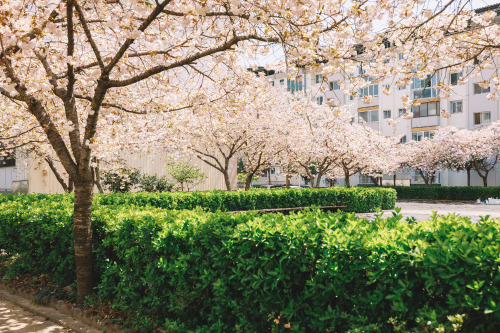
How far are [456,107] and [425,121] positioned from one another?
3.34m

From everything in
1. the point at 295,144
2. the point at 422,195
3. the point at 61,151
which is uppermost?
the point at 295,144

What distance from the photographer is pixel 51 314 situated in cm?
546

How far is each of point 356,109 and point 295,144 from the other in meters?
27.0

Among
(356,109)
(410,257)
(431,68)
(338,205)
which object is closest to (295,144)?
(338,205)

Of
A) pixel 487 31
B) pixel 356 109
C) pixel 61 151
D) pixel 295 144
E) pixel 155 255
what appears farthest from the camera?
pixel 356 109

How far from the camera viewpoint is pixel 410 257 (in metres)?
2.95

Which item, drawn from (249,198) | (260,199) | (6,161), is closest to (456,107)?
(260,199)

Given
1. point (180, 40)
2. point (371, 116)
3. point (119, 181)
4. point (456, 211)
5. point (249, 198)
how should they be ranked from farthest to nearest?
1. point (371, 116)
2. point (456, 211)
3. point (119, 181)
4. point (249, 198)
5. point (180, 40)

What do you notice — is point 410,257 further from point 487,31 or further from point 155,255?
point 487,31

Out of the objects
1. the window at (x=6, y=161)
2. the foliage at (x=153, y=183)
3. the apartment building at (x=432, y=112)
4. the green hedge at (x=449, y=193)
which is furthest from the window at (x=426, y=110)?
the window at (x=6, y=161)

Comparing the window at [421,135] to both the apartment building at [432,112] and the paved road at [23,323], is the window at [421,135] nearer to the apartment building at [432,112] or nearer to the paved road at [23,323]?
the apartment building at [432,112]

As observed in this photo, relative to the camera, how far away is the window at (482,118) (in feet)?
125

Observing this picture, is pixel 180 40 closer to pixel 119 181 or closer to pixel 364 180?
pixel 119 181

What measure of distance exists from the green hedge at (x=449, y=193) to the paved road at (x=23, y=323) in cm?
3429
